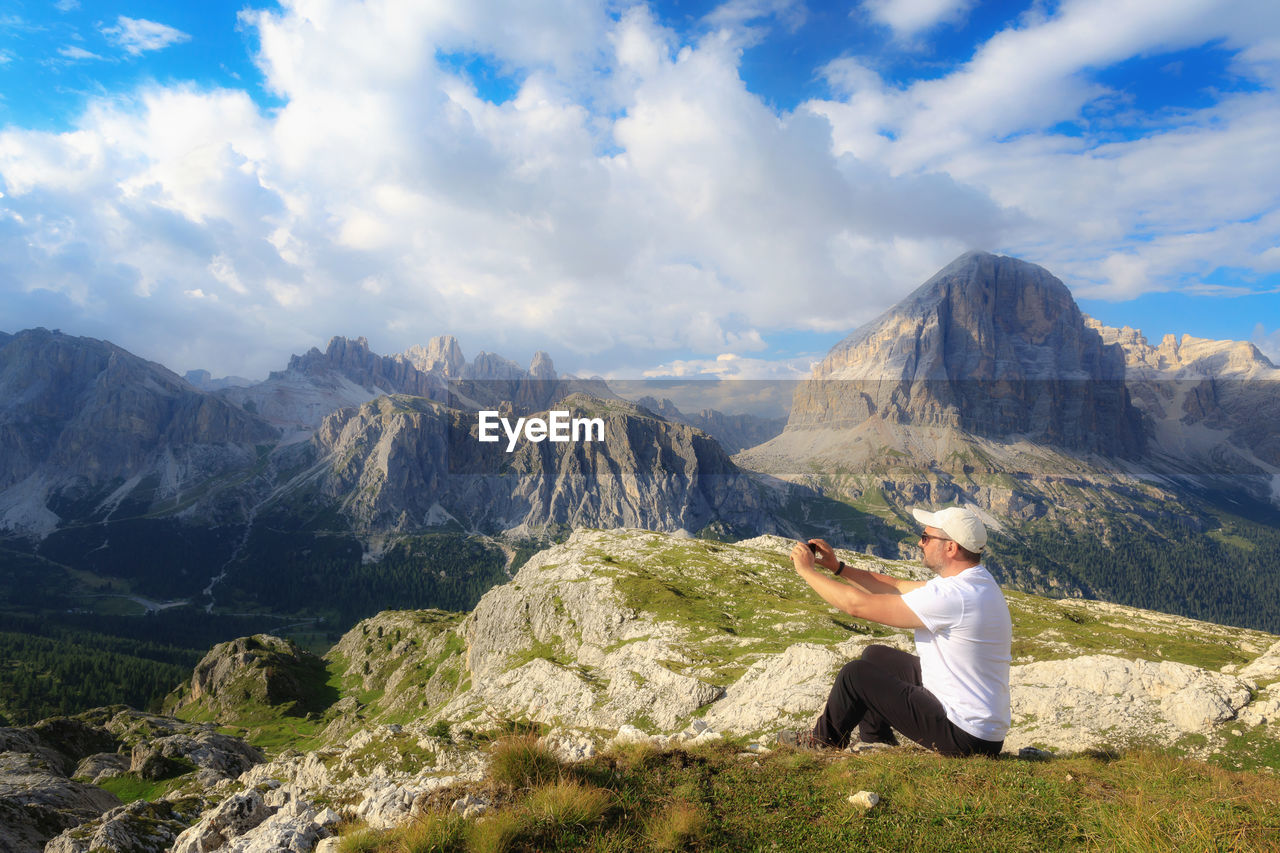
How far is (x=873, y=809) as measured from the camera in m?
8.23

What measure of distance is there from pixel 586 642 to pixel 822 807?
4708 cm

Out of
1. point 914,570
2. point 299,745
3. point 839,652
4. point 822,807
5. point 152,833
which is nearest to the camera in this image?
point 822,807

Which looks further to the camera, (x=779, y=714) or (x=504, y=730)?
(x=779, y=714)

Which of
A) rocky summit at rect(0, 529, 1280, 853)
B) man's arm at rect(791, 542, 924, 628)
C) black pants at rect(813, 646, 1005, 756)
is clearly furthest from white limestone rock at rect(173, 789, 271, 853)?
man's arm at rect(791, 542, 924, 628)

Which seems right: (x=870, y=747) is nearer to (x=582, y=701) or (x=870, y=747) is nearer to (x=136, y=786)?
(x=582, y=701)

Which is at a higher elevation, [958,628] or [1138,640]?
[958,628]

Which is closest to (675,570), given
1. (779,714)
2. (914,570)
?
(914,570)

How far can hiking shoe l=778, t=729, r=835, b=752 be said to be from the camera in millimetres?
11555

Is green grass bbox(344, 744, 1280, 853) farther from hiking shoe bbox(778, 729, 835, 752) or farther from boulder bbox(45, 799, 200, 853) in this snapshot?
boulder bbox(45, 799, 200, 853)

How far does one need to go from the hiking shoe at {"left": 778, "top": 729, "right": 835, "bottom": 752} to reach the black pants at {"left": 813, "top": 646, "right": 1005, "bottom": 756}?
4.7 inches

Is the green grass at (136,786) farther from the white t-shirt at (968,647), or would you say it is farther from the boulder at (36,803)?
the white t-shirt at (968,647)

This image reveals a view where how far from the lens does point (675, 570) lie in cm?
6750

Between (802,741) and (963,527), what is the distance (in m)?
6.40

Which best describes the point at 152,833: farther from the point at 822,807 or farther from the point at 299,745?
the point at 299,745
